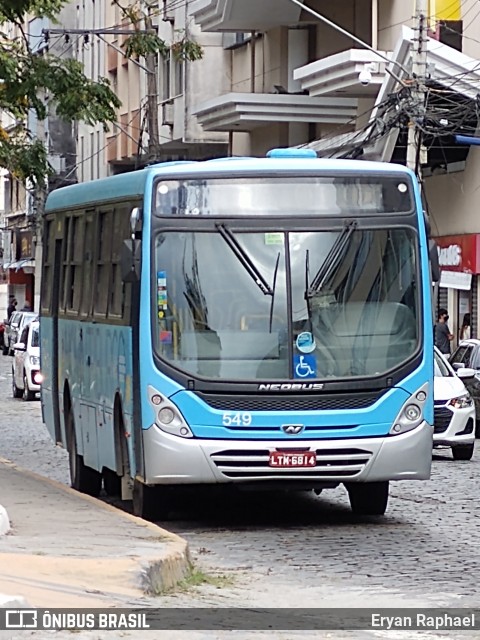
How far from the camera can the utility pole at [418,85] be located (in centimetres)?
2992

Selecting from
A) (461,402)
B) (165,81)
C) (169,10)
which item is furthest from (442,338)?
(165,81)

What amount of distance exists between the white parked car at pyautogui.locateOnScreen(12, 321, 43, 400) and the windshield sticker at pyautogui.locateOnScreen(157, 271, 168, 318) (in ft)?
70.2

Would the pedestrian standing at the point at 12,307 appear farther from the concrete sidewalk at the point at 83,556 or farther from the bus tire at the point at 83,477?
the concrete sidewalk at the point at 83,556

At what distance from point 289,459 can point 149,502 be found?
1.49m

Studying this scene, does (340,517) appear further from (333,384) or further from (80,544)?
(80,544)

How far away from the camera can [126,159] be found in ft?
191

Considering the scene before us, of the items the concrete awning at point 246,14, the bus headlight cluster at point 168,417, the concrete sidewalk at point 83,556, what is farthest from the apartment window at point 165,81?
the concrete sidewalk at point 83,556

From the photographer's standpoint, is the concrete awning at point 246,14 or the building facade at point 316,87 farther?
the concrete awning at point 246,14

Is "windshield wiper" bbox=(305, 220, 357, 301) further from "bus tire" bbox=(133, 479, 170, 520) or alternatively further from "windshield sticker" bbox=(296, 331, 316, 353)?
"bus tire" bbox=(133, 479, 170, 520)

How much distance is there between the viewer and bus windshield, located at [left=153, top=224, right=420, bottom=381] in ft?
46.3

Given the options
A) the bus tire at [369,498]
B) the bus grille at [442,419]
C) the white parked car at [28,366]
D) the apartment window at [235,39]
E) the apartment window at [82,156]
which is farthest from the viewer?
the apartment window at [82,156]

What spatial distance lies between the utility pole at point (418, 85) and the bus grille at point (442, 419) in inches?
331

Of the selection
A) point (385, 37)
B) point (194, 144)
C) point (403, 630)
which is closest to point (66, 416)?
point (403, 630)

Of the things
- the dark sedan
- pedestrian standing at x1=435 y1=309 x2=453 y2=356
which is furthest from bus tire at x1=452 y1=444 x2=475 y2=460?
pedestrian standing at x1=435 y1=309 x2=453 y2=356
